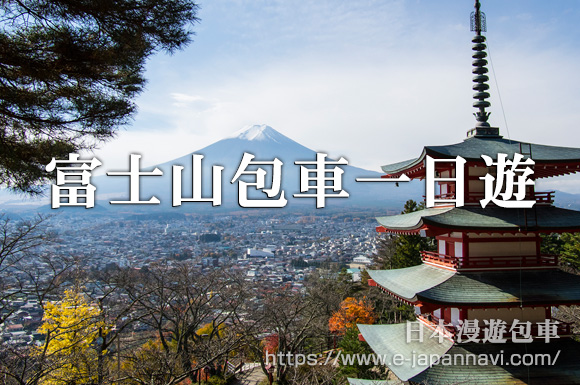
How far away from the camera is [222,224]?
10581cm

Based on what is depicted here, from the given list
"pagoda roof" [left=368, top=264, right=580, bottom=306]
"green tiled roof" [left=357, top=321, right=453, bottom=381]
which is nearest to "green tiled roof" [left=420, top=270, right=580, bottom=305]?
"pagoda roof" [left=368, top=264, right=580, bottom=306]

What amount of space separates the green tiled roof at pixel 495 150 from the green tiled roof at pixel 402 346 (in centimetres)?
362

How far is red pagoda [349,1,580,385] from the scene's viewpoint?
24.9 feet

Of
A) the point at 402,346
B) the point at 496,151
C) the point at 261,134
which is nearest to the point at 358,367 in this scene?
the point at 402,346

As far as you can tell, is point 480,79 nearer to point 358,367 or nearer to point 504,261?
point 504,261

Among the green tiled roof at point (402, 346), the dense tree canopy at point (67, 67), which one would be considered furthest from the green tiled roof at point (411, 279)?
the dense tree canopy at point (67, 67)

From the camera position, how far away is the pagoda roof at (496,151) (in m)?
8.09

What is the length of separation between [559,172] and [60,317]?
1271cm

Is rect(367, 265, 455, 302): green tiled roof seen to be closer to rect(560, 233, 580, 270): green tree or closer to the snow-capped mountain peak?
rect(560, 233, 580, 270): green tree

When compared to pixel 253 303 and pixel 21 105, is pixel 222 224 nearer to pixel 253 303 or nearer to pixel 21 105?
pixel 253 303

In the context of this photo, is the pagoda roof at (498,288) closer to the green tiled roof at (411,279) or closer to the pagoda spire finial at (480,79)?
the green tiled roof at (411,279)

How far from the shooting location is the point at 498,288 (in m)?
7.89

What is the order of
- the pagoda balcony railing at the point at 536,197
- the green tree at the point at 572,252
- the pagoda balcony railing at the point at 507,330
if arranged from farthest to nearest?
the green tree at the point at 572,252
the pagoda balcony railing at the point at 536,197
the pagoda balcony railing at the point at 507,330

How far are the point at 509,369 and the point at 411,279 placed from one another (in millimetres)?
2534
